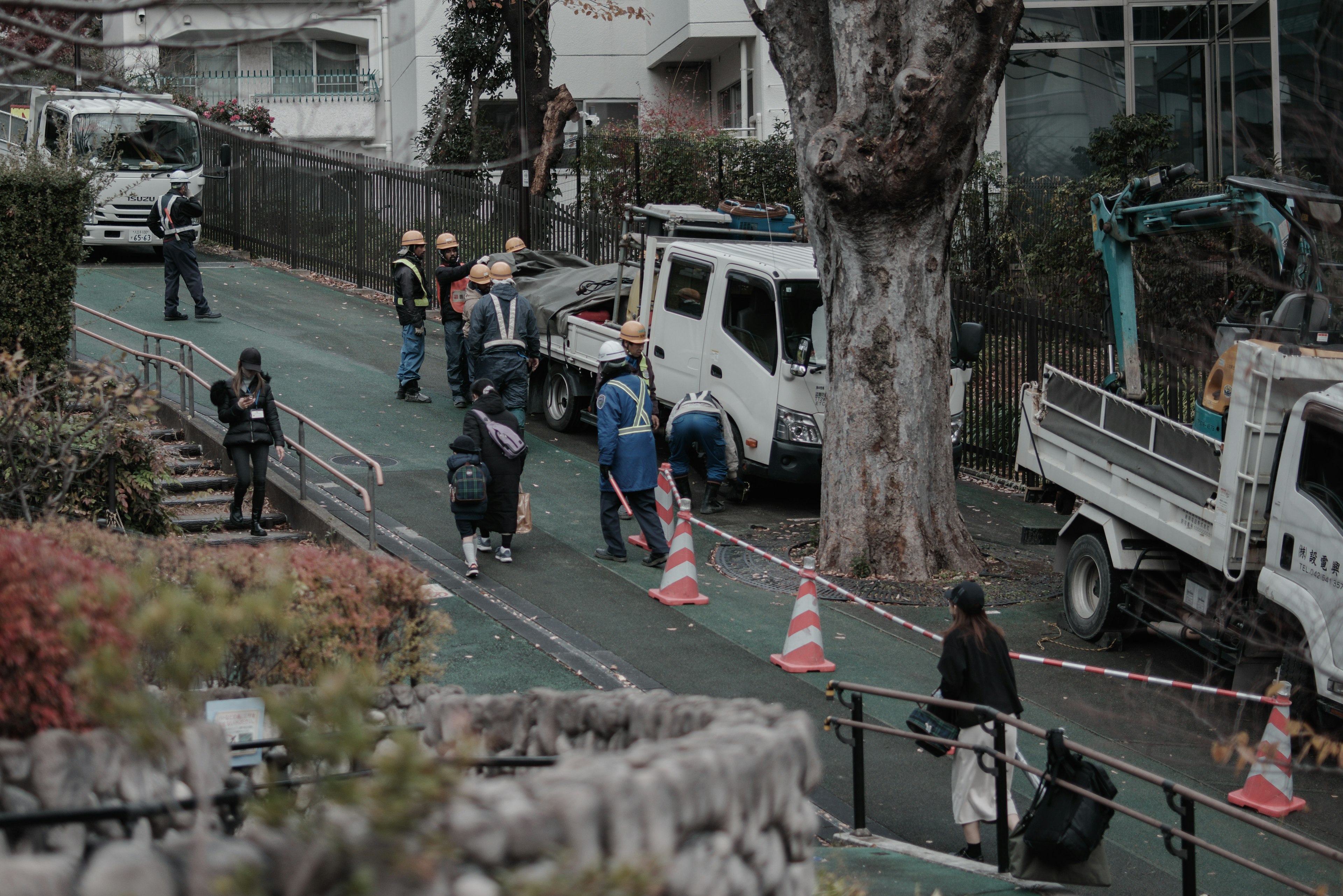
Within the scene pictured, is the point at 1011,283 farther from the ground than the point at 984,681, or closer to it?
farther from the ground

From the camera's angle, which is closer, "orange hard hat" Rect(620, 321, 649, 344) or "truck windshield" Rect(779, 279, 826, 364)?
"orange hard hat" Rect(620, 321, 649, 344)

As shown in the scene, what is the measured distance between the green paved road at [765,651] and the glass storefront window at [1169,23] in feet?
37.9

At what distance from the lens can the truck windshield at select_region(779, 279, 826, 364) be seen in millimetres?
13742

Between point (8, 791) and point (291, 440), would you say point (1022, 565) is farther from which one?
point (8, 791)

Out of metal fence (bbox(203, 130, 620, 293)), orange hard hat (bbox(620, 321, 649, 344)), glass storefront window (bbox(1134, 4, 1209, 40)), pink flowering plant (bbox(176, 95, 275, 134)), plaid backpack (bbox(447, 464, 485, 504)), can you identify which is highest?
glass storefront window (bbox(1134, 4, 1209, 40))

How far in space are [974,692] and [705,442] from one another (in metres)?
6.34

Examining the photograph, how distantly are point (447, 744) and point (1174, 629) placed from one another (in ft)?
24.8

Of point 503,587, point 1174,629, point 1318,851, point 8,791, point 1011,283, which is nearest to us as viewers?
point 8,791

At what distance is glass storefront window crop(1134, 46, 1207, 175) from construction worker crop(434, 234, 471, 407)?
12981 millimetres

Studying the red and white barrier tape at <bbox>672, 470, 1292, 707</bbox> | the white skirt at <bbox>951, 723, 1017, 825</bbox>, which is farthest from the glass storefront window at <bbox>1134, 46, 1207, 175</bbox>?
the white skirt at <bbox>951, 723, 1017, 825</bbox>

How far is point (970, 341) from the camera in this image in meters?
13.3

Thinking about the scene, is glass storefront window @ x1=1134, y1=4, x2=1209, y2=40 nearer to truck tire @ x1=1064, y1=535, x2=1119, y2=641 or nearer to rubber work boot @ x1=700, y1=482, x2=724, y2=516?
rubber work boot @ x1=700, y1=482, x2=724, y2=516

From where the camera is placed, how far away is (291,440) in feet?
47.5

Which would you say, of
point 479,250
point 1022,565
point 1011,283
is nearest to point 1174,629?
point 1022,565
